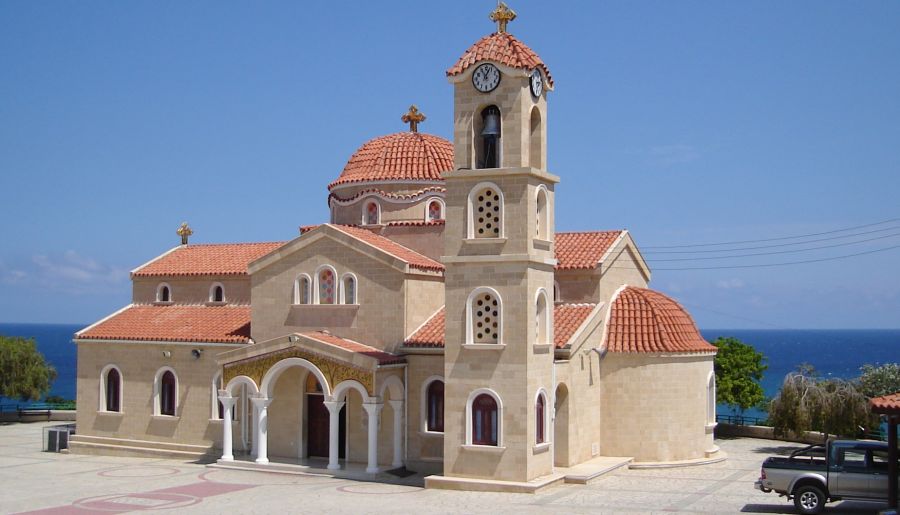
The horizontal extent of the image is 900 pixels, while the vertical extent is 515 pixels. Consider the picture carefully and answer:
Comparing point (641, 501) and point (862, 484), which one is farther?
point (641, 501)

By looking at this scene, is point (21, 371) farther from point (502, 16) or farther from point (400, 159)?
point (502, 16)

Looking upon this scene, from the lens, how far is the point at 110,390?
3625 cm

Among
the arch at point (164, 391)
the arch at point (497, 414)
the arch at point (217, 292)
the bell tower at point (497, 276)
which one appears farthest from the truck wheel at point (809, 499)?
the arch at point (217, 292)

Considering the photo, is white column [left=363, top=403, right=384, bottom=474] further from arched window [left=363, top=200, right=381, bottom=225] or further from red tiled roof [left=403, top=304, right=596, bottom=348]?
arched window [left=363, top=200, right=381, bottom=225]

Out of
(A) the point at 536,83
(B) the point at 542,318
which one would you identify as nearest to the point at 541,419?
(B) the point at 542,318

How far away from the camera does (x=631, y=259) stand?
114 feet

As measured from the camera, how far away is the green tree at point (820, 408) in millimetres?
33281

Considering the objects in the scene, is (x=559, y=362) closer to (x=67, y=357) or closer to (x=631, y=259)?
(x=631, y=259)

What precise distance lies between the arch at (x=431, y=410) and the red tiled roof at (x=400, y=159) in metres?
8.20

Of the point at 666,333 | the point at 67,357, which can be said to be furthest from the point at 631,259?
the point at 67,357

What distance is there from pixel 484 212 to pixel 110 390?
17114 mm

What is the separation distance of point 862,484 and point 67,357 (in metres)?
190

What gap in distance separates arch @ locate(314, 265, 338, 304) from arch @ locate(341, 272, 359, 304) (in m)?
0.42

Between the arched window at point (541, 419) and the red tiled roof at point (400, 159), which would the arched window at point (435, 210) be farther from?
the arched window at point (541, 419)
